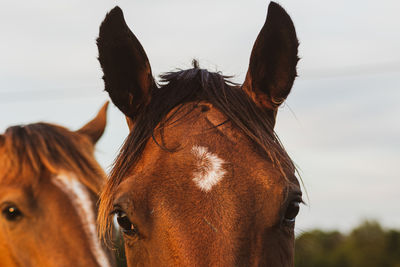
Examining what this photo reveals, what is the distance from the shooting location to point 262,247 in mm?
2959

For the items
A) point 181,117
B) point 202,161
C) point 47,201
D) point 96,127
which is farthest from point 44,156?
point 202,161

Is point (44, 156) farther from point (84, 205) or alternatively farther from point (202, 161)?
point (202, 161)

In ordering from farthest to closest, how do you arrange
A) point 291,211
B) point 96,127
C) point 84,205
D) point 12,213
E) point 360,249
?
point 360,249 → point 96,127 → point 12,213 → point 84,205 → point 291,211

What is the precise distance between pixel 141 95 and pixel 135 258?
1.12m

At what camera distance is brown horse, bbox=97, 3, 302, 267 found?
290 cm

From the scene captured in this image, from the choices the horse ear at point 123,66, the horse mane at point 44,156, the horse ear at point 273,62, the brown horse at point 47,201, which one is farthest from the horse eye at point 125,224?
the horse mane at point 44,156

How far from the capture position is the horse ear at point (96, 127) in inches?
240

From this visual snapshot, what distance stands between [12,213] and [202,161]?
8.49ft

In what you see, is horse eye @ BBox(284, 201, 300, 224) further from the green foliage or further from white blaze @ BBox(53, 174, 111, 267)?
the green foliage

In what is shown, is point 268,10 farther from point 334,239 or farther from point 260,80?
point 334,239

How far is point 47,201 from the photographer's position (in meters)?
4.95

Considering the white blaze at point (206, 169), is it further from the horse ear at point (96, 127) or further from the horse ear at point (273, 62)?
the horse ear at point (96, 127)

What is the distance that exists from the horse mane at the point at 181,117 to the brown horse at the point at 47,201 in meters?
→ 1.20

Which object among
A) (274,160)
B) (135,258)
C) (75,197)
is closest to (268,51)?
(274,160)
